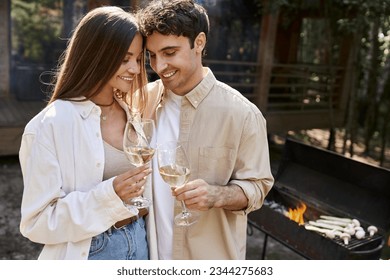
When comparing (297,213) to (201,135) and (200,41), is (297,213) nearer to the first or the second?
(201,135)

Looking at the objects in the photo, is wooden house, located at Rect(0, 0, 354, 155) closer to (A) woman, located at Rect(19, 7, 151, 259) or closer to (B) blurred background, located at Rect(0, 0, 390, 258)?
(B) blurred background, located at Rect(0, 0, 390, 258)

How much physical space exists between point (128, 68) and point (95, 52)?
156 mm

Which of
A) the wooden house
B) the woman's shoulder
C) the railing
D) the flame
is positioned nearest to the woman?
the woman's shoulder

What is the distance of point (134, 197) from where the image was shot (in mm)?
1879

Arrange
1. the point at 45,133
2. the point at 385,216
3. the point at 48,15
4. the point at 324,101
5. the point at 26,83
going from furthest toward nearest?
the point at 324,101
the point at 48,15
the point at 26,83
the point at 385,216
the point at 45,133

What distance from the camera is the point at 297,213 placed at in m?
4.38

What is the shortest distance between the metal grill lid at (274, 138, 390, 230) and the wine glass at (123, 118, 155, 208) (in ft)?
8.77

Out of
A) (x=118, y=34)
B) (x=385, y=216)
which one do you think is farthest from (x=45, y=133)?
(x=385, y=216)

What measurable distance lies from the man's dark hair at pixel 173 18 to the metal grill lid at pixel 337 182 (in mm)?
2491

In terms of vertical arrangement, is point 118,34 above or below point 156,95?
above

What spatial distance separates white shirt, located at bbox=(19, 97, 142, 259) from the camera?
1.68m

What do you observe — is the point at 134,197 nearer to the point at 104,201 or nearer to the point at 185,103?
the point at 104,201

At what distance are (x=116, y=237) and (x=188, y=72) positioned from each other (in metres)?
0.83

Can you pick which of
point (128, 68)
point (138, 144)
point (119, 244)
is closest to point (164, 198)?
point (119, 244)
